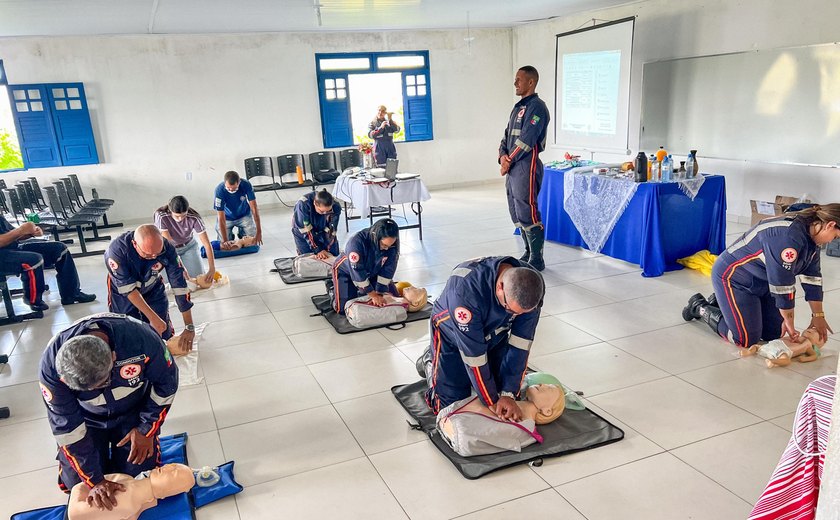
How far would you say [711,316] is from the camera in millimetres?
4008

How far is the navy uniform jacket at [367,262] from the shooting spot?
431 centimetres

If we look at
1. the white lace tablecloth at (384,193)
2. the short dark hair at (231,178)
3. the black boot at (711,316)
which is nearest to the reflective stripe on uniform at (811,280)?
the black boot at (711,316)

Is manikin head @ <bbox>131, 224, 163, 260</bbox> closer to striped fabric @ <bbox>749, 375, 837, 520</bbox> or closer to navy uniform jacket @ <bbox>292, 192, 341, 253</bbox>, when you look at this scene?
navy uniform jacket @ <bbox>292, 192, 341, 253</bbox>

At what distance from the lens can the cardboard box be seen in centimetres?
639

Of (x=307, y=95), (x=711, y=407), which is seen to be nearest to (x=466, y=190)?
(x=307, y=95)

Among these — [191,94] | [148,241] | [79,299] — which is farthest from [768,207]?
[191,94]

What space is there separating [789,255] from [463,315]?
76.9 inches

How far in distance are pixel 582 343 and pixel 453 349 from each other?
1.42 meters

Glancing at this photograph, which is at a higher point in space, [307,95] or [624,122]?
[307,95]

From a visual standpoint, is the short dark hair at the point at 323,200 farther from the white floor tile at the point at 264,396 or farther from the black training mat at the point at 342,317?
the white floor tile at the point at 264,396

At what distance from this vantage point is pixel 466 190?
1089 cm

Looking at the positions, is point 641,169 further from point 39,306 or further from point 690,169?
point 39,306

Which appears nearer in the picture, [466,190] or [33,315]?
[33,315]

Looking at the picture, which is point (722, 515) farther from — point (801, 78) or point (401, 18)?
point (401, 18)
